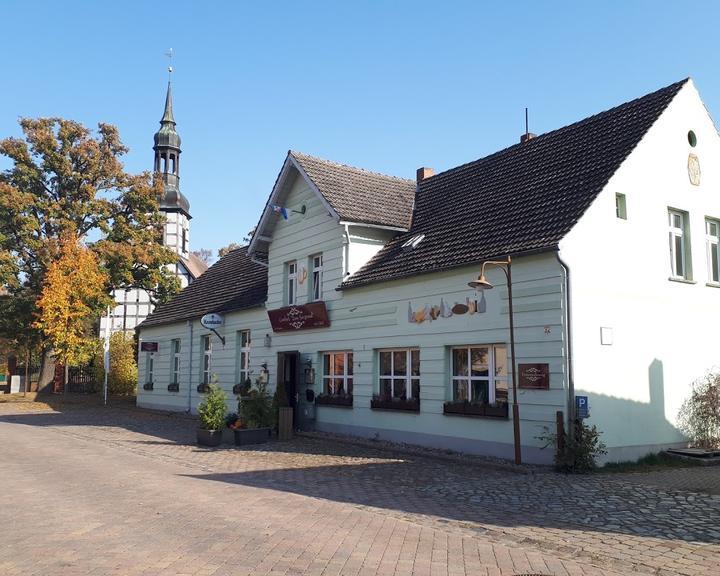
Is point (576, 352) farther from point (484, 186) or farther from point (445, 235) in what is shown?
point (484, 186)

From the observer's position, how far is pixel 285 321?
805 inches

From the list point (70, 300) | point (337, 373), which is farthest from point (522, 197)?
point (70, 300)

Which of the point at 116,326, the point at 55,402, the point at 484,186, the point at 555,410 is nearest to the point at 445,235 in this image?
the point at 484,186

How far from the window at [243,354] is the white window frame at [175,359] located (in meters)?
5.75

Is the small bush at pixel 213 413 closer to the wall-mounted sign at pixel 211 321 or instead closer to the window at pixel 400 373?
the window at pixel 400 373

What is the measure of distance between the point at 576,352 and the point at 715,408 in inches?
161

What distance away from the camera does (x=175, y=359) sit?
28750 millimetres

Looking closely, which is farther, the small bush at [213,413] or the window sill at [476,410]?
→ the small bush at [213,413]

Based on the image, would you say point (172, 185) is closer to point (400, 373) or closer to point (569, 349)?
point (400, 373)

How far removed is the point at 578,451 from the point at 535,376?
1.59m

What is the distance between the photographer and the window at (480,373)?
1377 cm

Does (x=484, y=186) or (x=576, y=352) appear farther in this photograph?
(x=484, y=186)

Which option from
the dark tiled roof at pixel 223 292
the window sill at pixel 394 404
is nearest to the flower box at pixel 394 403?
the window sill at pixel 394 404

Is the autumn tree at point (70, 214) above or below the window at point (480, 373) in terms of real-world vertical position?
above
